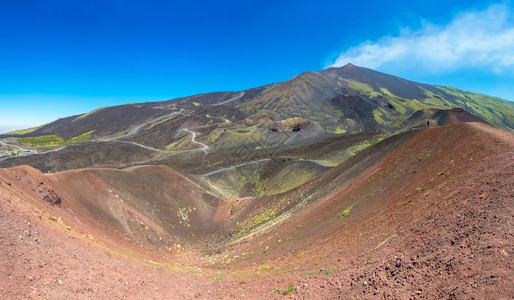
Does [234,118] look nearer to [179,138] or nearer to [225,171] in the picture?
[179,138]

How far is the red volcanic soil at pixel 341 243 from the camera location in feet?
23.5

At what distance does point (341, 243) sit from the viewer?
43.0 ft

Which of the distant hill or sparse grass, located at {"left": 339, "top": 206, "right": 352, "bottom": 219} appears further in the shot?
the distant hill

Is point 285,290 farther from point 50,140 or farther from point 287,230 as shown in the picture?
point 50,140

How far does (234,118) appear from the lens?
13350 centimetres

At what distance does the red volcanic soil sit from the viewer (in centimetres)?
716

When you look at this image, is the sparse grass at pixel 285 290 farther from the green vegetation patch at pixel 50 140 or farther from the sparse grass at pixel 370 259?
the green vegetation patch at pixel 50 140

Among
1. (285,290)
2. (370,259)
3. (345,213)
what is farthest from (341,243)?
(345,213)

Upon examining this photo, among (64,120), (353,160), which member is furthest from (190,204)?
(64,120)

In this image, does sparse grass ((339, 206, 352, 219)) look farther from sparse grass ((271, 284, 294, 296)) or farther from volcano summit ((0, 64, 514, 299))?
sparse grass ((271, 284, 294, 296))

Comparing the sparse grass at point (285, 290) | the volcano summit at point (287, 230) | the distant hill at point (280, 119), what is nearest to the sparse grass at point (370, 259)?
the volcano summit at point (287, 230)

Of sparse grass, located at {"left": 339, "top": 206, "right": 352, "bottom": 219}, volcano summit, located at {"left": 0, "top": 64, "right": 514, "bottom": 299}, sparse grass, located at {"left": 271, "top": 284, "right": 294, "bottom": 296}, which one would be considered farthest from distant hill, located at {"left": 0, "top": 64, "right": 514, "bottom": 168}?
sparse grass, located at {"left": 271, "top": 284, "right": 294, "bottom": 296}

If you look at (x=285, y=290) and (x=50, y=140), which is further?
(x=50, y=140)

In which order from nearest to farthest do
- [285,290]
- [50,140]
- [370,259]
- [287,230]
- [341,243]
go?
[370,259] → [285,290] → [341,243] → [287,230] → [50,140]
